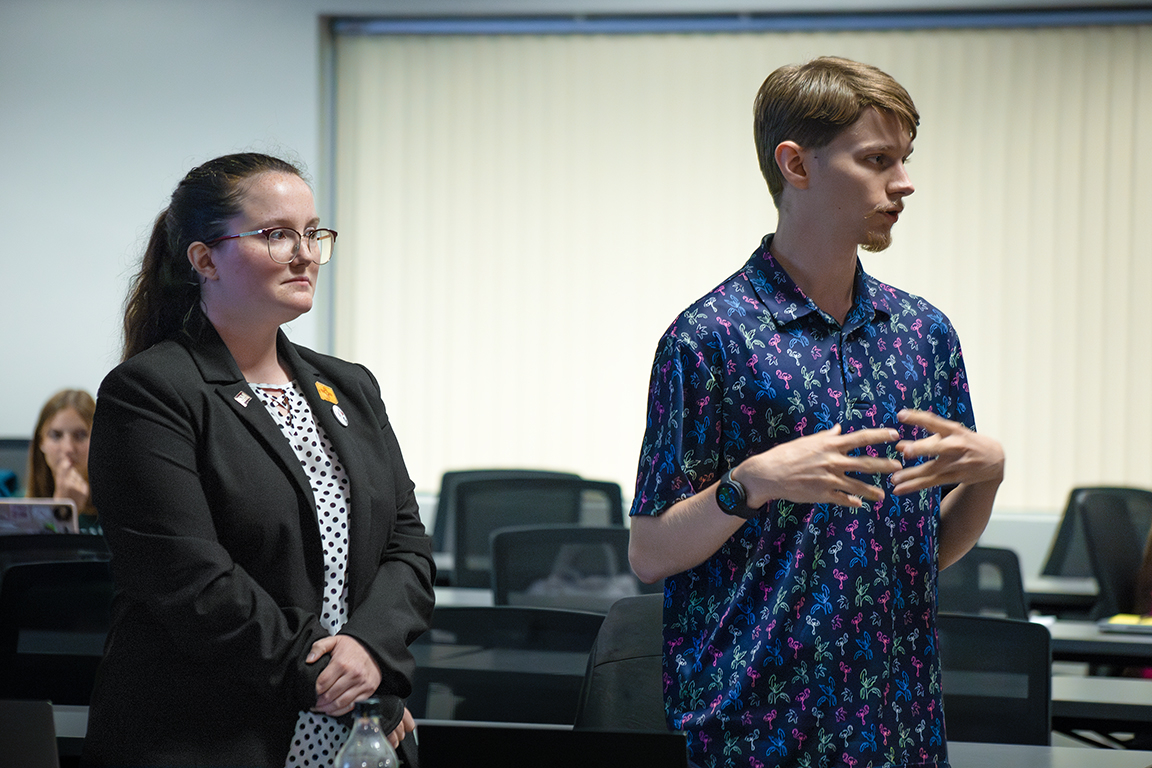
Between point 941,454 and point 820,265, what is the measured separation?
0.32 meters

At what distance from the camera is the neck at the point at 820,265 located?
1483mm

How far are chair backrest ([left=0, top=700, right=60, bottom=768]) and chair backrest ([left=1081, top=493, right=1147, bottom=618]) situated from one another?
12.2 feet

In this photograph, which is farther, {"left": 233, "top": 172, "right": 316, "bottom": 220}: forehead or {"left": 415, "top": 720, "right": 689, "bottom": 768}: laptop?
{"left": 233, "top": 172, "right": 316, "bottom": 220}: forehead

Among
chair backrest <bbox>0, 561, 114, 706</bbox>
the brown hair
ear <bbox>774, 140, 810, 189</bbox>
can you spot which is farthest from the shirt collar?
the brown hair

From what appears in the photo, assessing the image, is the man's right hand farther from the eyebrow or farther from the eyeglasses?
the eyeglasses

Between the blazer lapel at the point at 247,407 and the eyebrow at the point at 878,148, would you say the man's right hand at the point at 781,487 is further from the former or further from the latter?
the blazer lapel at the point at 247,407

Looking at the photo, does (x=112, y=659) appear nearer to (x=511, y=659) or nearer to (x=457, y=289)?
(x=511, y=659)

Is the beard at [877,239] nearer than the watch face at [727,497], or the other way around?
the watch face at [727,497]

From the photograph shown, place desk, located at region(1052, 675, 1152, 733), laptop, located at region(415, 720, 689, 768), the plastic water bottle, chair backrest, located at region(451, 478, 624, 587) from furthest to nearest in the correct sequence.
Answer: chair backrest, located at region(451, 478, 624, 587)
desk, located at region(1052, 675, 1152, 733)
the plastic water bottle
laptop, located at region(415, 720, 689, 768)

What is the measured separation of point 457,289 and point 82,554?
3.00 meters

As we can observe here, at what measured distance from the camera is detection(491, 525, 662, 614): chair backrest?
319 cm

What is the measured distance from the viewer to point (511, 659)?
2.22 meters

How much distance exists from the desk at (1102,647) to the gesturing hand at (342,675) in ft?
6.87

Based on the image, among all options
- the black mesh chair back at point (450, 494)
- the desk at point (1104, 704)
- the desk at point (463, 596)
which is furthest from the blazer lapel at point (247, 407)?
the black mesh chair back at point (450, 494)
